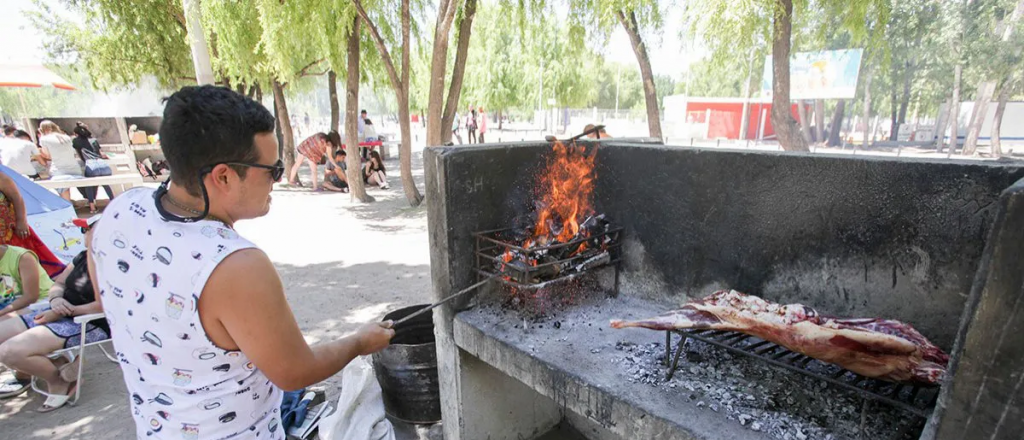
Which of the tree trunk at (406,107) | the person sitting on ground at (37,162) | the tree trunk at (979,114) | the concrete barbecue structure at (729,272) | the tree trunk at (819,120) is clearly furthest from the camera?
the tree trunk at (819,120)

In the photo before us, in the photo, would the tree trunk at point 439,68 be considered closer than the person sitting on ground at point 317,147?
Yes

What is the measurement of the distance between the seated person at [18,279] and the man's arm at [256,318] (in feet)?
11.8

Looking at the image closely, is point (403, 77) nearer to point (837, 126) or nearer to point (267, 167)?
point (267, 167)

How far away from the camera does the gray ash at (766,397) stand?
1.63 meters

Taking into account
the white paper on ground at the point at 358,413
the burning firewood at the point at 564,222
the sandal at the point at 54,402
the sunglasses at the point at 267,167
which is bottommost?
the sandal at the point at 54,402

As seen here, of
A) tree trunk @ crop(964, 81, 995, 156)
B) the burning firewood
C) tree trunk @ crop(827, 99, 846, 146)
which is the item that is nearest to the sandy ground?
the burning firewood

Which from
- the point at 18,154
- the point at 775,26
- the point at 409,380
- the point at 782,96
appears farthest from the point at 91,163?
the point at 782,96

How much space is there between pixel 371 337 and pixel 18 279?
148 inches

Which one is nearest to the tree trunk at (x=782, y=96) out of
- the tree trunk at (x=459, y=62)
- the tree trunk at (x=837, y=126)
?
the tree trunk at (x=459, y=62)

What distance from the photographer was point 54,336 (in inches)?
134

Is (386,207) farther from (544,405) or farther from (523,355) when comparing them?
(523,355)

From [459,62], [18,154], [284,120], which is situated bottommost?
[18,154]

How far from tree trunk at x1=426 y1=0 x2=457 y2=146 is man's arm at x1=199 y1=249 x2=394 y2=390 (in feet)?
24.0

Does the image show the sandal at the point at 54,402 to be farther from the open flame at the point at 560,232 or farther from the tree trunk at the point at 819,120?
the tree trunk at the point at 819,120
